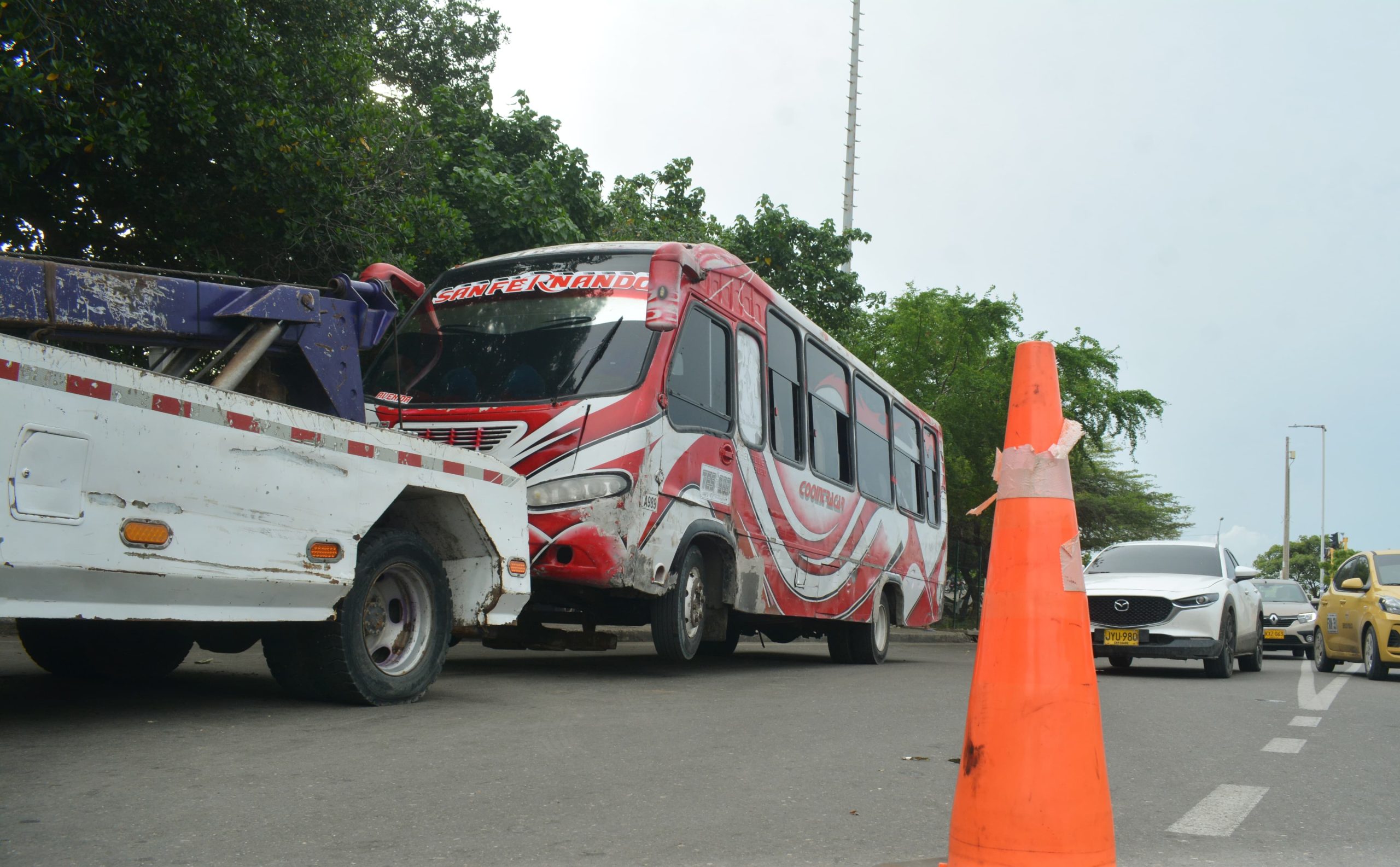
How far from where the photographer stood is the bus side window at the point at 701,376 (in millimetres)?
9070

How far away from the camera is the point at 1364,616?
15.0m

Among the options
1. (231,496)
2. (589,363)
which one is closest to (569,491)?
(589,363)

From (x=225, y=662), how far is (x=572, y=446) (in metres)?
3.34

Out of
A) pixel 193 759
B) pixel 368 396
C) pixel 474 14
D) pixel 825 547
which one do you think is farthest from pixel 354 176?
pixel 474 14

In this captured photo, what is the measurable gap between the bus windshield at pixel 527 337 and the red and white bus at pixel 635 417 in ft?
0.04

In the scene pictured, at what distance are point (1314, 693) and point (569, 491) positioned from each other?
303 inches

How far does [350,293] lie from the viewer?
692 centimetres

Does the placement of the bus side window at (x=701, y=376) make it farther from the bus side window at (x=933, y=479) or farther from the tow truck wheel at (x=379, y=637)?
the bus side window at (x=933, y=479)

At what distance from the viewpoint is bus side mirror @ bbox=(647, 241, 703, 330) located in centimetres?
873

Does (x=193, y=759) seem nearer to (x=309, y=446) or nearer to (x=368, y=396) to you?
(x=309, y=446)

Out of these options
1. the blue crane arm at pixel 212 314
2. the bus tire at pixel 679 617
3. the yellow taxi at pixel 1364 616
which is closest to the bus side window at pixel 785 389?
the bus tire at pixel 679 617

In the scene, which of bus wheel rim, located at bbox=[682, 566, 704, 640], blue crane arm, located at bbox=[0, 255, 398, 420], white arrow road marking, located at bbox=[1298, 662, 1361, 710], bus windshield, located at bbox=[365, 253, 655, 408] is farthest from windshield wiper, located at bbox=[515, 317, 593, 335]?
white arrow road marking, located at bbox=[1298, 662, 1361, 710]

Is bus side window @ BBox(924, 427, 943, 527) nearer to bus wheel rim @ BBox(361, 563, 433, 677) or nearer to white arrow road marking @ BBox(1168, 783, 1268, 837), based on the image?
bus wheel rim @ BBox(361, 563, 433, 677)

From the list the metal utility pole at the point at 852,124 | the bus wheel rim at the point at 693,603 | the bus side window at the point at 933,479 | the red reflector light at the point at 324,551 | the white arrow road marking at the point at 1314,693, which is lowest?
the white arrow road marking at the point at 1314,693
